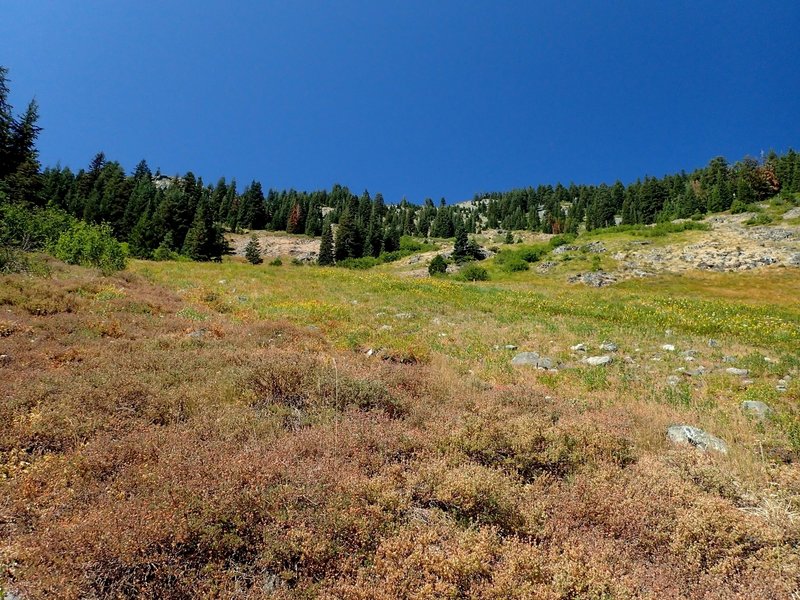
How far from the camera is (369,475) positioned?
491 centimetres

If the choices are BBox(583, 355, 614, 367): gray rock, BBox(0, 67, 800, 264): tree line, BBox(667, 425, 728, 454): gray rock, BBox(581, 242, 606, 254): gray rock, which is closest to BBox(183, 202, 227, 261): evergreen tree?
BBox(0, 67, 800, 264): tree line

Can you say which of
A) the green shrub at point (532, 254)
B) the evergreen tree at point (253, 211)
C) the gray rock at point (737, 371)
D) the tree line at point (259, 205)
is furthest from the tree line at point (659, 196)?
the evergreen tree at point (253, 211)

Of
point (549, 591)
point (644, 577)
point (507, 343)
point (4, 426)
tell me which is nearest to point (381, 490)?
point (549, 591)

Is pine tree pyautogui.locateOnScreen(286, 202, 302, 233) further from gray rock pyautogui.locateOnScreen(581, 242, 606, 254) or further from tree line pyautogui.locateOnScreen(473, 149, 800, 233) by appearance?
gray rock pyautogui.locateOnScreen(581, 242, 606, 254)

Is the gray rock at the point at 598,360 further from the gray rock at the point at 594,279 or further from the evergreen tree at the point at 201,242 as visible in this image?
the evergreen tree at the point at 201,242

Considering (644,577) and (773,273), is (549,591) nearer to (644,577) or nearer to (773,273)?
(644,577)

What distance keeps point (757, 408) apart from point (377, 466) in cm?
769

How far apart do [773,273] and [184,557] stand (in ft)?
164

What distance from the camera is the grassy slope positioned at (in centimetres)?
348

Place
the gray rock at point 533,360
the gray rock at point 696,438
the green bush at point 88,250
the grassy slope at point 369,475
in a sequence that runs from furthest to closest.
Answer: the green bush at point 88,250
the gray rock at point 533,360
the gray rock at point 696,438
the grassy slope at point 369,475

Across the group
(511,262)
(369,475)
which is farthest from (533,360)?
(511,262)

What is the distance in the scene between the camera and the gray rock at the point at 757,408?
24.5 ft

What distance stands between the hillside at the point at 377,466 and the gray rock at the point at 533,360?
0.07m

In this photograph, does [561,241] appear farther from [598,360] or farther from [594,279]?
[598,360]
